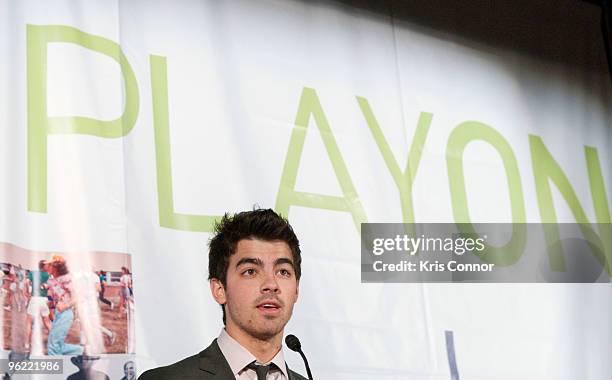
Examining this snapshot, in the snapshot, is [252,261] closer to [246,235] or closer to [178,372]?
[246,235]

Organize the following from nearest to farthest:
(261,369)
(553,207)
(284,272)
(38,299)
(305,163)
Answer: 1. (261,369)
2. (284,272)
3. (38,299)
4. (305,163)
5. (553,207)

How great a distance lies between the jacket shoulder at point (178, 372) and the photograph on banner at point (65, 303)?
274mm

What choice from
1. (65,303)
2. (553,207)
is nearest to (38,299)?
(65,303)

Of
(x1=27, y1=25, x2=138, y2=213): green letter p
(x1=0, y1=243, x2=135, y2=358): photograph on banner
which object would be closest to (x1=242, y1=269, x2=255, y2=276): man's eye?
(x1=0, y1=243, x2=135, y2=358): photograph on banner

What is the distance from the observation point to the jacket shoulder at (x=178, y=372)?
6.14ft

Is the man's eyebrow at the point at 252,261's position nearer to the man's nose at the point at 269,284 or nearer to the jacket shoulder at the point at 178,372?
the man's nose at the point at 269,284

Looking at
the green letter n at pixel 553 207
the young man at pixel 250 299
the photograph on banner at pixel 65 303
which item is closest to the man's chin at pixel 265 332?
the young man at pixel 250 299

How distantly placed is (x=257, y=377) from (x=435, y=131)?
1230 millimetres

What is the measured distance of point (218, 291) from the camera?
6.54ft

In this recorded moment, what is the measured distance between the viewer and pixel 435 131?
113 inches

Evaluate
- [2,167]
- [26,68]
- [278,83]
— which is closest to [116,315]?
[2,167]

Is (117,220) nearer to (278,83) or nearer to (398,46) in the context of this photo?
(278,83)

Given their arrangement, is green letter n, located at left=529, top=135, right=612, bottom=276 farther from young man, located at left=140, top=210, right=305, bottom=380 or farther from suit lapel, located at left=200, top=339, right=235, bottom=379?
suit lapel, located at left=200, top=339, right=235, bottom=379

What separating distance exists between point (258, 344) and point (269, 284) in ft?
0.39
